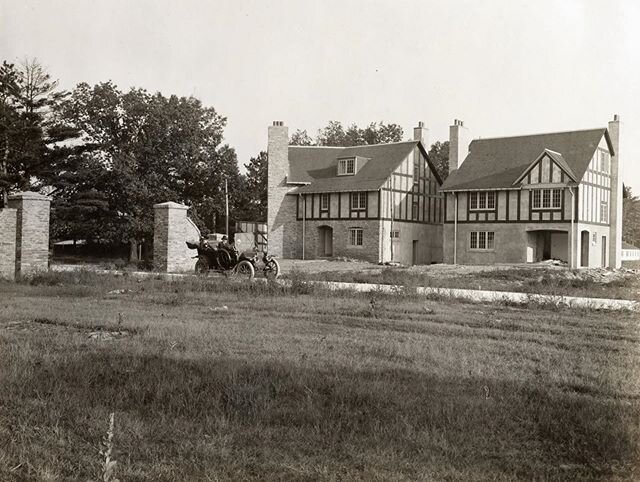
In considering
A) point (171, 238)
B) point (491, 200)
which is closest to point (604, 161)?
point (491, 200)

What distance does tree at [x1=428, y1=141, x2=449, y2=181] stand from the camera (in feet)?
189

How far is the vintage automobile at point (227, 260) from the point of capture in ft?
66.8

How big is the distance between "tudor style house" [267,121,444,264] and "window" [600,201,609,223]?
1041cm

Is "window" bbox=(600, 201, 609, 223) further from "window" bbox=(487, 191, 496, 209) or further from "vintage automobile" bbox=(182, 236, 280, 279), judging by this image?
"vintage automobile" bbox=(182, 236, 280, 279)

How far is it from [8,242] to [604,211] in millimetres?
30361

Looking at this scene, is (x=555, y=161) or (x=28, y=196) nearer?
(x=28, y=196)

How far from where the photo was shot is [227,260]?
822 inches

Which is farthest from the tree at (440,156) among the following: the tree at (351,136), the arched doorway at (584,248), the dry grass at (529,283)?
the dry grass at (529,283)

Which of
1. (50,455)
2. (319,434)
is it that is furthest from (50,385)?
(319,434)

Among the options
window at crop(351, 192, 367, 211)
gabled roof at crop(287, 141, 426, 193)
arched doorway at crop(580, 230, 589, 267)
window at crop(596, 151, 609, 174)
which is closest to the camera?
arched doorway at crop(580, 230, 589, 267)

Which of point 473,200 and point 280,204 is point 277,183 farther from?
point 473,200

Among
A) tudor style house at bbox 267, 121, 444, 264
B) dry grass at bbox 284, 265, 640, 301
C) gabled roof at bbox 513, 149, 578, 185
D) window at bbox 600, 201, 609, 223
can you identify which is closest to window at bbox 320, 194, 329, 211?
tudor style house at bbox 267, 121, 444, 264

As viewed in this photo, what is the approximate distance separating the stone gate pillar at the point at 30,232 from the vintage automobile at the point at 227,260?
460 cm

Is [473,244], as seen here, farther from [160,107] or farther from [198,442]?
[198,442]
